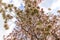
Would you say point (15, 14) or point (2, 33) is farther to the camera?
point (2, 33)

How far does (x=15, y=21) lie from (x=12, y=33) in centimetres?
24

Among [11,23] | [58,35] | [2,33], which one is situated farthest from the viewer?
[2,33]

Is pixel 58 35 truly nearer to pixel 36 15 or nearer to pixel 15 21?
pixel 36 15

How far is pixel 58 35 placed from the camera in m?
5.00

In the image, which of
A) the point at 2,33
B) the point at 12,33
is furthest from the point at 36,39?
the point at 2,33

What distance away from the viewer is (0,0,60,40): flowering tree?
502 centimetres

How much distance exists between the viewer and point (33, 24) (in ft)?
16.8

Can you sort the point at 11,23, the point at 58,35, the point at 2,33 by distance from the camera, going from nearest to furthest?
the point at 58,35 < the point at 11,23 < the point at 2,33

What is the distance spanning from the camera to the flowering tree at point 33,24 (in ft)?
16.5

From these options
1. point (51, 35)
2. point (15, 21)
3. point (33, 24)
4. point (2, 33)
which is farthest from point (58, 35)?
point (2, 33)

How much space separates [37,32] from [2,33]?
3.47 feet

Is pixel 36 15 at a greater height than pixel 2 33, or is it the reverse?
pixel 36 15

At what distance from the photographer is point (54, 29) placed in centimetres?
503

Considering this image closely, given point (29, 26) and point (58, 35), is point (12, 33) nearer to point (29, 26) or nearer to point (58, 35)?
point (29, 26)
